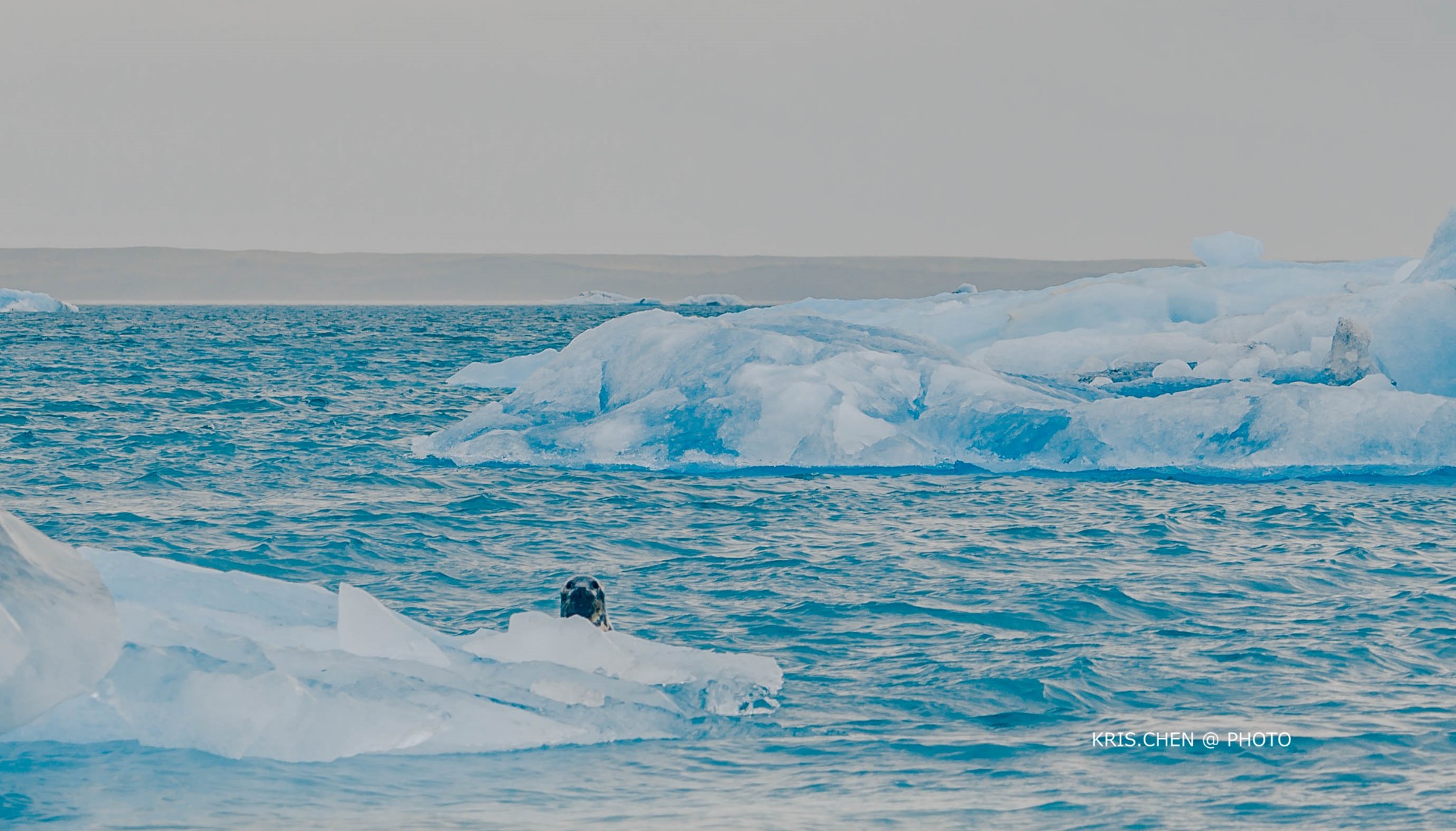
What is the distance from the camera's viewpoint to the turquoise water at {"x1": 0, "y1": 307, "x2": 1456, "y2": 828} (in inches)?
217

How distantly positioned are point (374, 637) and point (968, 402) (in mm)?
9805

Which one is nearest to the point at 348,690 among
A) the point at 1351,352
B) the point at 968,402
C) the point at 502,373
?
the point at 968,402

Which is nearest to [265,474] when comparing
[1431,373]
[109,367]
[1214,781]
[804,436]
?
[804,436]

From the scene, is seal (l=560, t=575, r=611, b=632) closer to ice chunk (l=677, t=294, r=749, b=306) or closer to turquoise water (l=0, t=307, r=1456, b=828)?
turquoise water (l=0, t=307, r=1456, b=828)

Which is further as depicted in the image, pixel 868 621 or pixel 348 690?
pixel 868 621

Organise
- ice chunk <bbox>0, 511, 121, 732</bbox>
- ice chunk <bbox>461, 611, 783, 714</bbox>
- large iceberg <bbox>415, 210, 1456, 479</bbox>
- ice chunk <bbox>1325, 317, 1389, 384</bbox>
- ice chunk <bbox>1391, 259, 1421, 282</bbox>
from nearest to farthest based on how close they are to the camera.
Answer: ice chunk <bbox>0, 511, 121, 732</bbox> < ice chunk <bbox>461, 611, 783, 714</bbox> < large iceberg <bbox>415, 210, 1456, 479</bbox> < ice chunk <bbox>1325, 317, 1389, 384</bbox> < ice chunk <bbox>1391, 259, 1421, 282</bbox>

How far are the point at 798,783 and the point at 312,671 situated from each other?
7.28ft

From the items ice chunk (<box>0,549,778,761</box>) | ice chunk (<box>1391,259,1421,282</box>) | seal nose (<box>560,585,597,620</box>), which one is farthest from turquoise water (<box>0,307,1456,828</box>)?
ice chunk (<box>1391,259,1421,282</box>)

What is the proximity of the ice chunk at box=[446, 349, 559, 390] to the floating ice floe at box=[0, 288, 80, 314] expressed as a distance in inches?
2283

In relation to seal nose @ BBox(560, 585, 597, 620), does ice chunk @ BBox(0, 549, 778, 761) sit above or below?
below

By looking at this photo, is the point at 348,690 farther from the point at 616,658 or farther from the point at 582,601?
the point at 582,601

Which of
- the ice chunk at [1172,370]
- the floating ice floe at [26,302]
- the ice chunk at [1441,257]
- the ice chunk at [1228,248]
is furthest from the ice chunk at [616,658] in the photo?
the floating ice floe at [26,302]

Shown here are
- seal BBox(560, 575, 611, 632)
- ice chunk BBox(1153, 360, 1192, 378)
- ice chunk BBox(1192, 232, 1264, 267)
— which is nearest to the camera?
seal BBox(560, 575, 611, 632)

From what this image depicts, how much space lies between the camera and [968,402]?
1561cm
